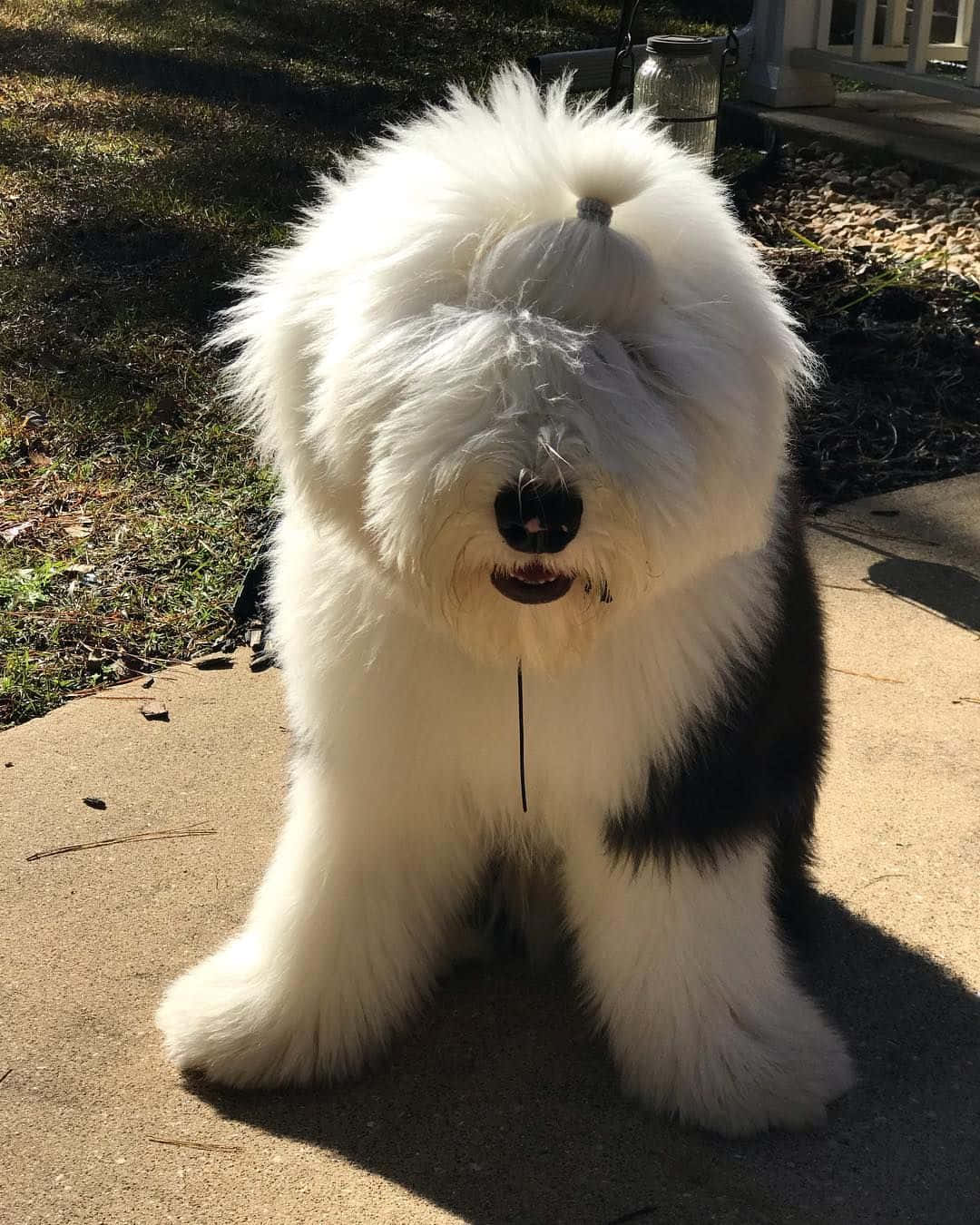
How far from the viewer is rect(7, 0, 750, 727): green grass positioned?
12.7 feet

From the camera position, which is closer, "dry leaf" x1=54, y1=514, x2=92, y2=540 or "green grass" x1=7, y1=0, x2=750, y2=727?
"green grass" x1=7, y1=0, x2=750, y2=727

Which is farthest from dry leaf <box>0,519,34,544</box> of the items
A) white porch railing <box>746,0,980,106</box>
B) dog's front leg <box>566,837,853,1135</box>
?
white porch railing <box>746,0,980,106</box>

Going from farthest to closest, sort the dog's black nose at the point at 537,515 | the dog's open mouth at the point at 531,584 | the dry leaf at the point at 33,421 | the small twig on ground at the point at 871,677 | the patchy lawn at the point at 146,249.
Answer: the dry leaf at the point at 33,421
the patchy lawn at the point at 146,249
the small twig on ground at the point at 871,677
the dog's open mouth at the point at 531,584
the dog's black nose at the point at 537,515

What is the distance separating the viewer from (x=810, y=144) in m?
7.33

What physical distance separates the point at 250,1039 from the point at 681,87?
3.47m

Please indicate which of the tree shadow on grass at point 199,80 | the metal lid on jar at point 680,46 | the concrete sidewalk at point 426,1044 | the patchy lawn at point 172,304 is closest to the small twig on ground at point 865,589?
the concrete sidewalk at point 426,1044

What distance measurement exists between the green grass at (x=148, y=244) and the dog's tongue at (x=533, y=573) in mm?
2021

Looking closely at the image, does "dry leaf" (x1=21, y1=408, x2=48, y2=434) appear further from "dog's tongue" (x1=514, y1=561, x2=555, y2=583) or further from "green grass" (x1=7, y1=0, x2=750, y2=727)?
"dog's tongue" (x1=514, y1=561, x2=555, y2=583)

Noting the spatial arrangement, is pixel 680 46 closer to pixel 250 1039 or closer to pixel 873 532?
pixel 873 532

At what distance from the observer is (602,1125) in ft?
7.08

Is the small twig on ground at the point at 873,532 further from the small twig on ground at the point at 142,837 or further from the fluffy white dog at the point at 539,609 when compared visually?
the small twig on ground at the point at 142,837

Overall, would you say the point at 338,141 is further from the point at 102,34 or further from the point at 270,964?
the point at 270,964

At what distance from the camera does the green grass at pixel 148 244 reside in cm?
388

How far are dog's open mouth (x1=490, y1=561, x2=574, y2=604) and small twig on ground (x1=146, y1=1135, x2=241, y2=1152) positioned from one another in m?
1.02
